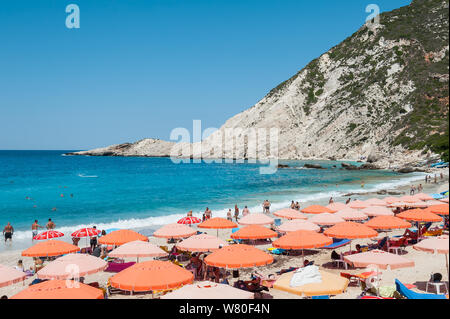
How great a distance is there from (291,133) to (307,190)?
78.0 m

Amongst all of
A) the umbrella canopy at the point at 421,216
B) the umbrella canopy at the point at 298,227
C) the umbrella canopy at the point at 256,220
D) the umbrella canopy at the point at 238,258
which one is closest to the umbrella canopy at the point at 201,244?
the umbrella canopy at the point at 238,258

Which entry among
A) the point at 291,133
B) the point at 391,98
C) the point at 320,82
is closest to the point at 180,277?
the point at 391,98

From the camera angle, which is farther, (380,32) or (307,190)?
(380,32)

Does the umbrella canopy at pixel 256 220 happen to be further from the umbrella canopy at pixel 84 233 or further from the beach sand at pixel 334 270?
the umbrella canopy at pixel 84 233

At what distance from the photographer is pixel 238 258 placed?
1135 centimetres

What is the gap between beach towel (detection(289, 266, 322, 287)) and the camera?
906cm

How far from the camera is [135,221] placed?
112 feet

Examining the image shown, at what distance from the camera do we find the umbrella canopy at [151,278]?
891 cm

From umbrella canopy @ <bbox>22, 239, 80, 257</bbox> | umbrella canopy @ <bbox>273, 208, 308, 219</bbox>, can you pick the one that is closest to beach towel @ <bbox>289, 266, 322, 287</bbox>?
umbrella canopy @ <bbox>22, 239, 80, 257</bbox>

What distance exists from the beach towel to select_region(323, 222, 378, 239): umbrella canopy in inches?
224

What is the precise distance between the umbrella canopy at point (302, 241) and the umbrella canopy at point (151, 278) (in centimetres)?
530

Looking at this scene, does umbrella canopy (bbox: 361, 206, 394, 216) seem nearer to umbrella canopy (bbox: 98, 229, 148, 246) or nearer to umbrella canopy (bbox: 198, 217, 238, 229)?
umbrella canopy (bbox: 198, 217, 238, 229)

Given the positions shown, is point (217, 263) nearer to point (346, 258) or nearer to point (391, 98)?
point (346, 258)
